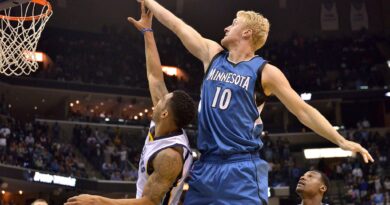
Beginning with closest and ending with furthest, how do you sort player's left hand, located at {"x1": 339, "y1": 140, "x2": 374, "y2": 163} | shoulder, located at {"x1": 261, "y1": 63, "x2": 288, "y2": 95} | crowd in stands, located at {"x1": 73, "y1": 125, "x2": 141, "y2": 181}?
player's left hand, located at {"x1": 339, "y1": 140, "x2": 374, "y2": 163}, shoulder, located at {"x1": 261, "y1": 63, "x2": 288, "y2": 95}, crowd in stands, located at {"x1": 73, "y1": 125, "x2": 141, "y2": 181}

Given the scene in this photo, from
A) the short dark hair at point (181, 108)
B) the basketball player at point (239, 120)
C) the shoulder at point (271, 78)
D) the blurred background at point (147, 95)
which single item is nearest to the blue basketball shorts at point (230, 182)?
the basketball player at point (239, 120)

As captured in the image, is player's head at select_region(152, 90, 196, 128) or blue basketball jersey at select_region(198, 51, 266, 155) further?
player's head at select_region(152, 90, 196, 128)

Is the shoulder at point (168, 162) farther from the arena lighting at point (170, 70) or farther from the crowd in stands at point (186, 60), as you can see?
the arena lighting at point (170, 70)

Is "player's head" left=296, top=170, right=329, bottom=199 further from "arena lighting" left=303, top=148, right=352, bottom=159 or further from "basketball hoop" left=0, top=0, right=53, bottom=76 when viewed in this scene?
"arena lighting" left=303, top=148, right=352, bottom=159

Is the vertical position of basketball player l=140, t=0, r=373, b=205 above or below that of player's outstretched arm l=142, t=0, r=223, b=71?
below

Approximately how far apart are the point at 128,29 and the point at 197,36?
27680 mm

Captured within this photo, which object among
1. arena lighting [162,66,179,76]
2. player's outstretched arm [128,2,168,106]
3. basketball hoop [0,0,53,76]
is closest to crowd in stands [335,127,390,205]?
arena lighting [162,66,179,76]

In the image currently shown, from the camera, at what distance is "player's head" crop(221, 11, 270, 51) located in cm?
357

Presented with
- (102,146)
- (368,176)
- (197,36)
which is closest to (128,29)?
(102,146)

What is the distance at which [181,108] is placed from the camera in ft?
11.4

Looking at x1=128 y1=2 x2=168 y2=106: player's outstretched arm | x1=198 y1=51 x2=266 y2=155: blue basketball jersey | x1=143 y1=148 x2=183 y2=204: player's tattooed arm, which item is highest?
x1=128 y1=2 x2=168 y2=106: player's outstretched arm

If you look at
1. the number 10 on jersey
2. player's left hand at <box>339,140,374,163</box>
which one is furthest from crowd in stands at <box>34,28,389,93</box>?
player's left hand at <box>339,140,374,163</box>

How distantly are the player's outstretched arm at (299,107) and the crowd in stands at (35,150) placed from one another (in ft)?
52.5

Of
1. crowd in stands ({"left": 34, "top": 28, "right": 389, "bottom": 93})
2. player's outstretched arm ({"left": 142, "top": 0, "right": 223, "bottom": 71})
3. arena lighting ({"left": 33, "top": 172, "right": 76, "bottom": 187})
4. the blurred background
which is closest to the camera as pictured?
player's outstretched arm ({"left": 142, "top": 0, "right": 223, "bottom": 71})
